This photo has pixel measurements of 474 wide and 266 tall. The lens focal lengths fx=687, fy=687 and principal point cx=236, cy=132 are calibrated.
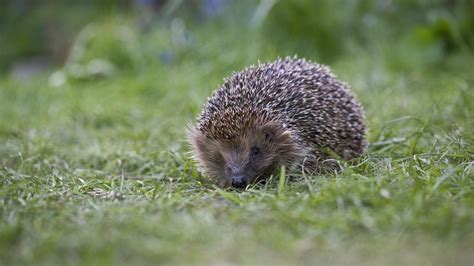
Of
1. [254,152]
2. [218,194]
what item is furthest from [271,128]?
[218,194]

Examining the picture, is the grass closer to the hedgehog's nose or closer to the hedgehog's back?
the hedgehog's nose

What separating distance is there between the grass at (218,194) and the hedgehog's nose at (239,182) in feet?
0.69

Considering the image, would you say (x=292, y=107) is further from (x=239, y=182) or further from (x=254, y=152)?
(x=239, y=182)

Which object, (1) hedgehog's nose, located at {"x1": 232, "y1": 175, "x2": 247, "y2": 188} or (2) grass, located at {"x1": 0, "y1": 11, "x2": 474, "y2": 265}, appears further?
(1) hedgehog's nose, located at {"x1": 232, "y1": 175, "x2": 247, "y2": 188}

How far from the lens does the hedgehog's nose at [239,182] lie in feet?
14.6

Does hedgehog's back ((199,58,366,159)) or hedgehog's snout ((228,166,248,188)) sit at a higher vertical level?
hedgehog's back ((199,58,366,159))

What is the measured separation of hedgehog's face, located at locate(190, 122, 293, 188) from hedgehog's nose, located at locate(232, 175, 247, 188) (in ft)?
0.22

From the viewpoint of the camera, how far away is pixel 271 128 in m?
4.72

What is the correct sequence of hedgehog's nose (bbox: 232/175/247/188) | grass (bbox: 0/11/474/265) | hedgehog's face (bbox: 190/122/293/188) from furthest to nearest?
hedgehog's face (bbox: 190/122/293/188) → hedgehog's nose (bbox: 232/175/247/188) → grass (bbox: 0/11/474/265)

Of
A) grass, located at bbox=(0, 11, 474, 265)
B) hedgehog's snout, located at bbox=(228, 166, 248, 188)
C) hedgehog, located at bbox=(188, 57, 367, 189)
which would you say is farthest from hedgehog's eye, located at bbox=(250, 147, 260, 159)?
grass, located at bbox=(0, 11, 474, 265)

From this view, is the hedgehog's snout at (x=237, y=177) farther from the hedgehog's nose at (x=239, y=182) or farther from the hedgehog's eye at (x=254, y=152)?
the hedgehog's eye at (x=254, y=152)

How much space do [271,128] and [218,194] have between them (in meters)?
0.89

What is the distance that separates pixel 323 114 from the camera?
4906 millimetres

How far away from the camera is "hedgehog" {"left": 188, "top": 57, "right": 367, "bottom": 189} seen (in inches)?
185
